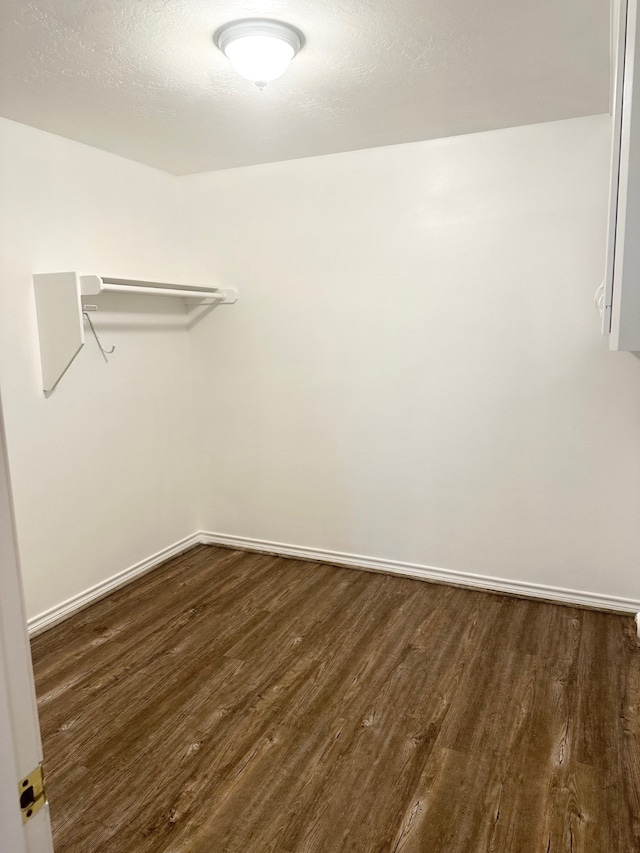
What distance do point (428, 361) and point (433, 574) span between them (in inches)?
46.0

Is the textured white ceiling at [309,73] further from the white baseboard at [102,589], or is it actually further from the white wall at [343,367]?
the white baseboard at [102,589]

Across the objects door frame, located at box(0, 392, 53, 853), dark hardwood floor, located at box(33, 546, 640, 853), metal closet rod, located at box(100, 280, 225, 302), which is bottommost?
dark hardwood floor, located at box(33, 546, 640, 853)

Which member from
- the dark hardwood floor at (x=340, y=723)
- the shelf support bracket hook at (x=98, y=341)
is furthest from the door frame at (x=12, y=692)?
the shelf support bracket hook at (x=98, y=341)

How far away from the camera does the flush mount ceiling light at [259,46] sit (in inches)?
77.1

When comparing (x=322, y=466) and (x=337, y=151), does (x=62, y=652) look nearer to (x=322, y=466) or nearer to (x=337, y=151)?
(x=322, y=466)

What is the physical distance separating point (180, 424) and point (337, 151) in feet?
6.03

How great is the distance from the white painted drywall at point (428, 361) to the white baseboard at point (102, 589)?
1.25 feet

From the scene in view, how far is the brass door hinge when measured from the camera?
2.23 feet

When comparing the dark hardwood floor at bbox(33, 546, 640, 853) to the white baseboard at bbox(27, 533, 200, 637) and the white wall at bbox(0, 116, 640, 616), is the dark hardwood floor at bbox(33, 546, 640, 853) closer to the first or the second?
the white baseboard at bbox(27, 533, 200, 637)

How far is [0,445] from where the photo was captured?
0.63 metres

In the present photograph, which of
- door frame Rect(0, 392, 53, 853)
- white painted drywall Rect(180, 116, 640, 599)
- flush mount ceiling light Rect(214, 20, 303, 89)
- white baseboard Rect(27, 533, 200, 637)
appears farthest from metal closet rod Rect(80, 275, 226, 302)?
door frame Rect(0, 392, 53, 853)

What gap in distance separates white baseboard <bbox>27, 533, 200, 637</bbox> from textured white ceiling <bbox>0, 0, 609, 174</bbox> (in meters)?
2.20

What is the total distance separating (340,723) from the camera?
87.4 inches

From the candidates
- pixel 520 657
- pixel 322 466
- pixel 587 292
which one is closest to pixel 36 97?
pixel 322 466
